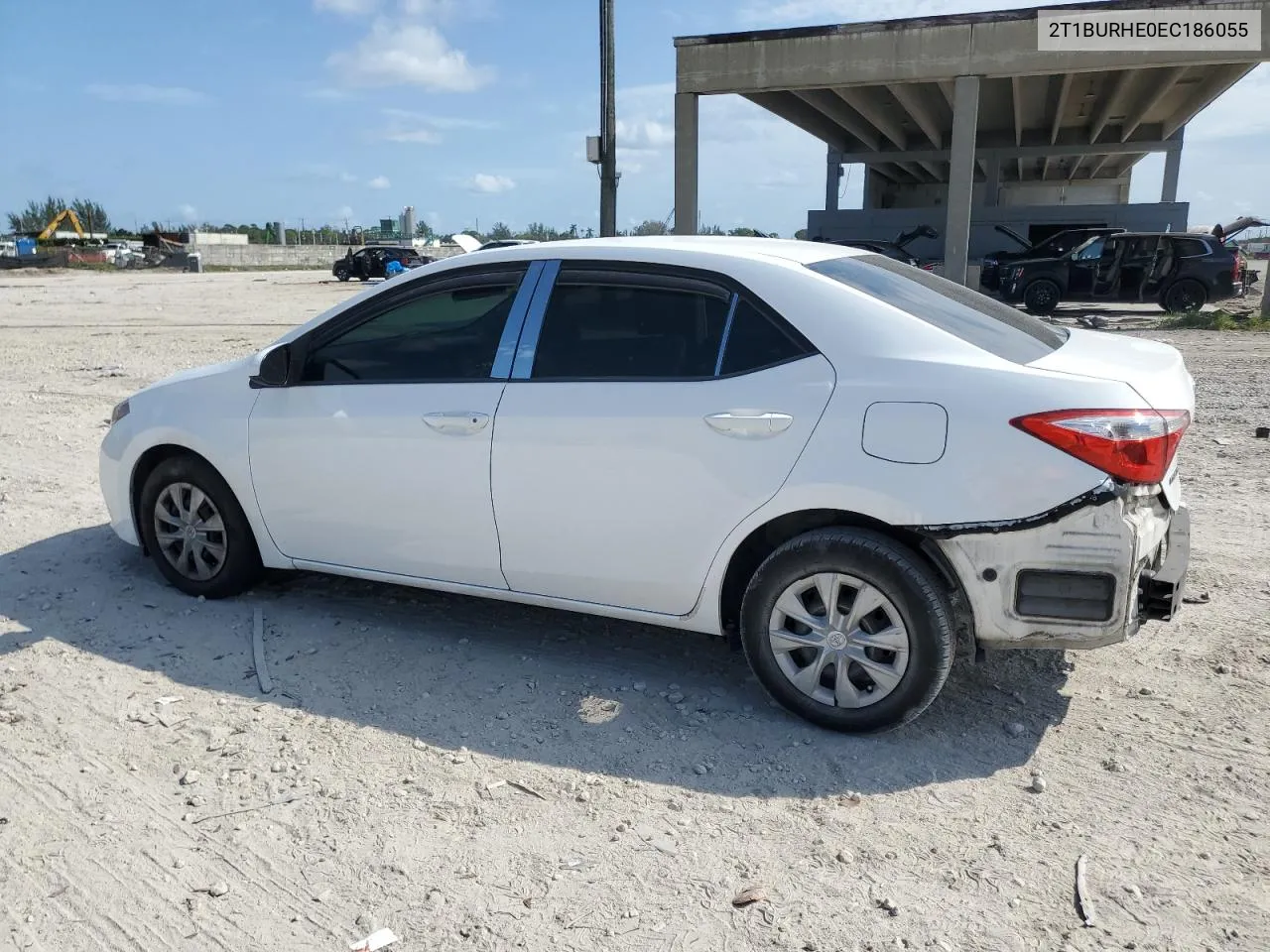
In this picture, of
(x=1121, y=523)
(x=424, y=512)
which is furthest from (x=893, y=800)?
(x=424, y=512)

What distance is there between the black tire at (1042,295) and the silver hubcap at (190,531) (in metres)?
19.2

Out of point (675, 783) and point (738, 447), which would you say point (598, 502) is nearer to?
point (738, 447)

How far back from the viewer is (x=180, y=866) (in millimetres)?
2895

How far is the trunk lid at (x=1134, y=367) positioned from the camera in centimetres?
326

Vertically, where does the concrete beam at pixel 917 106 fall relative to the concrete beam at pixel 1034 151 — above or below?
above

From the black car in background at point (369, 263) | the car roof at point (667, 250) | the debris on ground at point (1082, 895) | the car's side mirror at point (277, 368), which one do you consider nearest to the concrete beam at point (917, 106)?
the car roof at point (667, 250)

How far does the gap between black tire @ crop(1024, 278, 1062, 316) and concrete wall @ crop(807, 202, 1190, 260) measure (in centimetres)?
1015

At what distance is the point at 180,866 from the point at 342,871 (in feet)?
1.53

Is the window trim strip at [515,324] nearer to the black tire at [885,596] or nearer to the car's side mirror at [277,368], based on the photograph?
the car's side mirror at [277,368]

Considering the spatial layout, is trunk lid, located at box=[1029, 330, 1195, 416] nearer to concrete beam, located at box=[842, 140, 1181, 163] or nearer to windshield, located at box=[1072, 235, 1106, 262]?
windshield, located at box=[1072, 235, 1106, 262]

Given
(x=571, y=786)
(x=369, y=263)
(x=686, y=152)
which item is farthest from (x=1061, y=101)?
(x=571, y=786)

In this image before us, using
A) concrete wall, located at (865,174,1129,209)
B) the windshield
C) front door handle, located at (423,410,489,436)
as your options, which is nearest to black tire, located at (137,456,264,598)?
front door handle, located at (423,410,489,436)

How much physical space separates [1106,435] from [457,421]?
230 centimetres

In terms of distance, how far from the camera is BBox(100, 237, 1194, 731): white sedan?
3.20 metres
